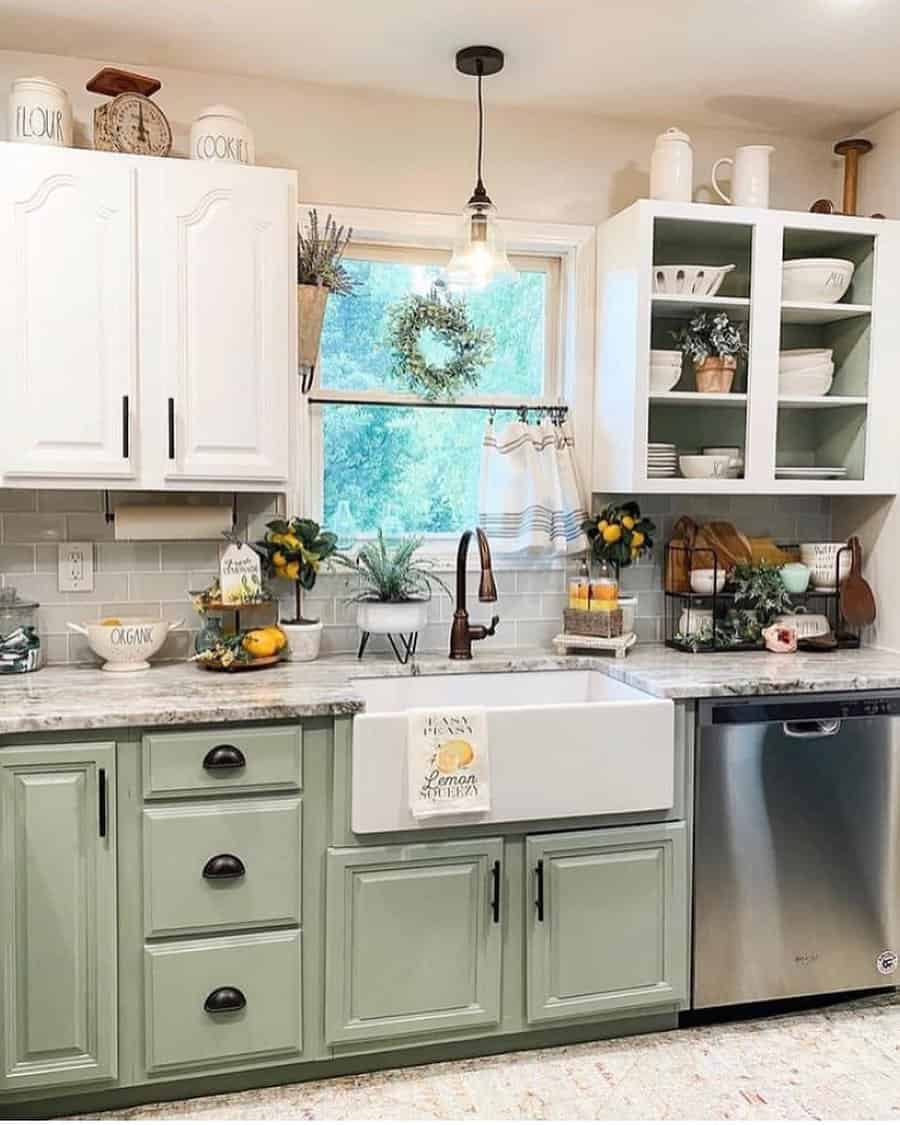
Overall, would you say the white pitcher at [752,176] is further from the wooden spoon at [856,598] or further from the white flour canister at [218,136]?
the white flour canister at [218,136]

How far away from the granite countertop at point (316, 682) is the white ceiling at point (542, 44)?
1.65 m

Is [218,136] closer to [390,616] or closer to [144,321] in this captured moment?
[144,321]

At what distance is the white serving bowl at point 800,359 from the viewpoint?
125 inches

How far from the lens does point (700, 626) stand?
10.4ft

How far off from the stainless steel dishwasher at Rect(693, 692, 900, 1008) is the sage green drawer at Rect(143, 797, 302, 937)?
3.44 ft

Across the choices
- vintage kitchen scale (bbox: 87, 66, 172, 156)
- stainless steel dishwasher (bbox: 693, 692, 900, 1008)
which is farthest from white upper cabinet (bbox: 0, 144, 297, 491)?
stainless steel dishwasher (bbox: 693, 692, 900, 1008)

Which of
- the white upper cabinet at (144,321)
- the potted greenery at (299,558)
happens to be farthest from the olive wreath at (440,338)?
the potted greenery at (299,558)

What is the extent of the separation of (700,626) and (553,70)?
167 cm

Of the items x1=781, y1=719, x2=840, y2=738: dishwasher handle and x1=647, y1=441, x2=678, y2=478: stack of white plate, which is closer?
x1=781, y1=719, x2=840, y2=738: dishwasher handle

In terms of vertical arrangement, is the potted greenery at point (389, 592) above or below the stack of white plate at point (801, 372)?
below

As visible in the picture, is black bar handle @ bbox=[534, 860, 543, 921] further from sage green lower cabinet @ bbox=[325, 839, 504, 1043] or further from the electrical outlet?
the electrical outlet

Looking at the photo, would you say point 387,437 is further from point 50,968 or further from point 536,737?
point 50,968

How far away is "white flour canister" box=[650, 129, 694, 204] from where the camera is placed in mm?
2990

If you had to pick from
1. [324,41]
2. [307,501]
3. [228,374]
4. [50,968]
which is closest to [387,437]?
[307,501]
